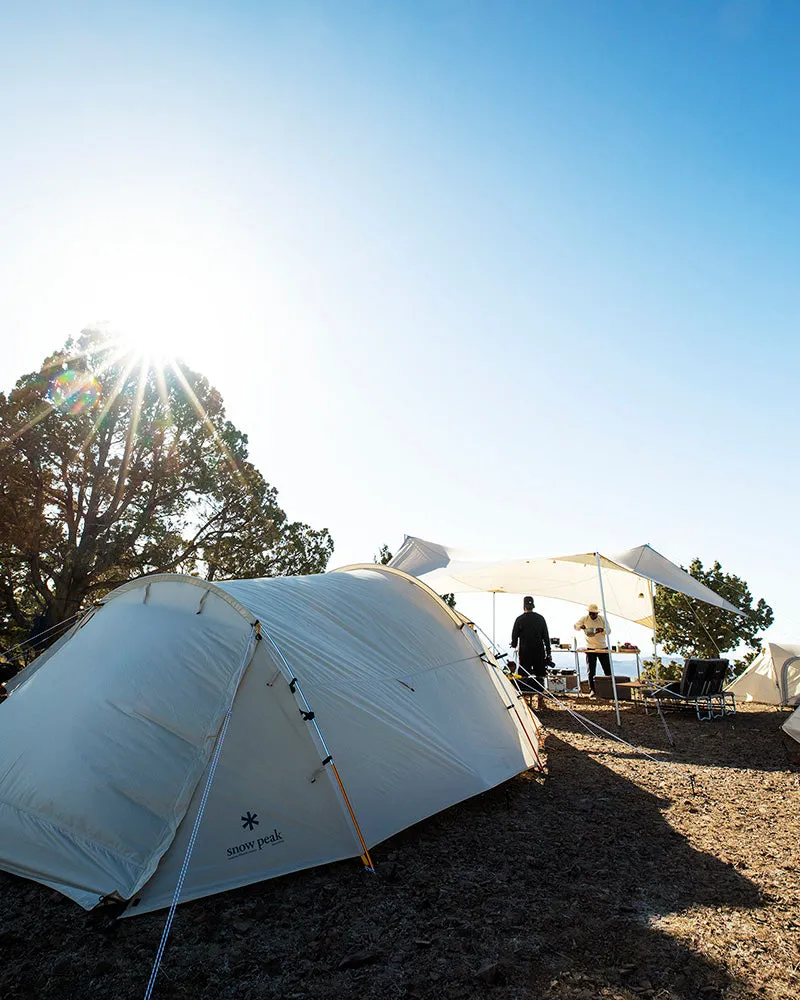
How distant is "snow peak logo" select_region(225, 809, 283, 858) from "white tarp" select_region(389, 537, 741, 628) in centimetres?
456

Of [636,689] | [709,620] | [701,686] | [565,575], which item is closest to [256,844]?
[701,686]

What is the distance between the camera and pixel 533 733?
6824 millimetres

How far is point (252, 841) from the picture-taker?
3926 millimetres

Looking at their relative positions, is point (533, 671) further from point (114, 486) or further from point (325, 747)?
point (114, 486)

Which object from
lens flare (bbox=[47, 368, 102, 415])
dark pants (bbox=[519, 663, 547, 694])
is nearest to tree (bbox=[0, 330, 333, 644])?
lens flare (bbox=[47, 368, 102, 415])

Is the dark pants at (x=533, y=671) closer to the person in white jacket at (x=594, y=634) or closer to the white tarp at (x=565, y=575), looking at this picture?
the white tarp at (x=565, y=575)

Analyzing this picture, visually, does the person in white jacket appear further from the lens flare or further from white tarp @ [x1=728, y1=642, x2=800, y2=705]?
the lens flare

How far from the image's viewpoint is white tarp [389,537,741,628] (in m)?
9.56

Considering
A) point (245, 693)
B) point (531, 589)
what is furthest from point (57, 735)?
point (531, 589)

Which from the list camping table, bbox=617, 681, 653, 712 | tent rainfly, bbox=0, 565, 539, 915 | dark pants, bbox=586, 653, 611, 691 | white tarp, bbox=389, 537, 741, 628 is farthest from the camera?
dark pants, bbox=586, 653, 611, 691

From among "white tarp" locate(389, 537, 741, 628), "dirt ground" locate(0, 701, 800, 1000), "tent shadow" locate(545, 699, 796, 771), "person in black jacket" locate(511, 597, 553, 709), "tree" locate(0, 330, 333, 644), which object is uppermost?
"tree" locate(0, 330, 333, 644)

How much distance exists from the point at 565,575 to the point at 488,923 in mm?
8973

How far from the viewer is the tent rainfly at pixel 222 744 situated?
149 inches

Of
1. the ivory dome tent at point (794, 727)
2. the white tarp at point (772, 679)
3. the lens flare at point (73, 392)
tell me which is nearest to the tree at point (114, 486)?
the lens flare at point (73, 392)
